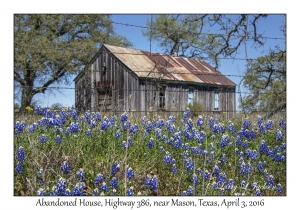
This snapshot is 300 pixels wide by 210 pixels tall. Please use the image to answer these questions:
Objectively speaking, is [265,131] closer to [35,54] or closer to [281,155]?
[281,155]

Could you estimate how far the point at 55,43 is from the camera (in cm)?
2256

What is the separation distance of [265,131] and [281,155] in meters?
1.75

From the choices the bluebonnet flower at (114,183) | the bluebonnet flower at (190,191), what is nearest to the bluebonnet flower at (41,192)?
the bluebonnet flower at (114,183)

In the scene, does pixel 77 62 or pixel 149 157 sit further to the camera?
pixel 77 62

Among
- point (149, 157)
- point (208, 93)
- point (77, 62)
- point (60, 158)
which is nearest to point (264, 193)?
point (149, 157)

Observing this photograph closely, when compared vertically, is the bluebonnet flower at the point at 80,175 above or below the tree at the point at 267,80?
below

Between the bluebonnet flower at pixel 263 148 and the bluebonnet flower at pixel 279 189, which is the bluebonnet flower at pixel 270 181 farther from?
the bluebonnet flower at pixel 263 148

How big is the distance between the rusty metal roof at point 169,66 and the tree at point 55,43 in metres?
4.15

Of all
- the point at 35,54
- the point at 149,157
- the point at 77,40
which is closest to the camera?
the point at 149,157

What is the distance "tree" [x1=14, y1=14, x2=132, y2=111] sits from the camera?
69.6 ft

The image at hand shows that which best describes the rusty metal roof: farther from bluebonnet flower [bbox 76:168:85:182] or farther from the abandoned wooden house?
bluebonnet flower [bbox 76:168:85:182]

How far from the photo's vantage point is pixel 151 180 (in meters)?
3.57

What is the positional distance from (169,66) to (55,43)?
7.82 m

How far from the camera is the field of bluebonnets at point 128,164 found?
3.68 metres
